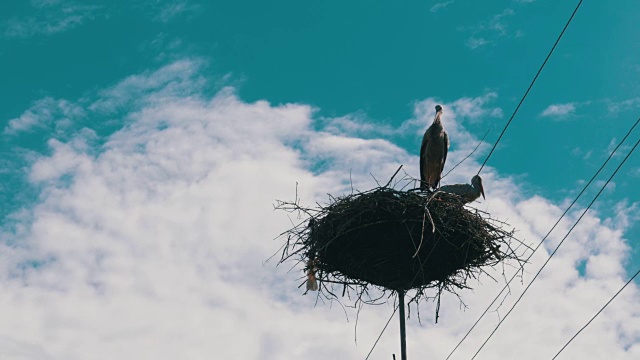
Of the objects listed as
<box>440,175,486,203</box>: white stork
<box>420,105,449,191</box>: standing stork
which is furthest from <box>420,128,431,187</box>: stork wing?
<box>440,175,486,203</box>: white stork

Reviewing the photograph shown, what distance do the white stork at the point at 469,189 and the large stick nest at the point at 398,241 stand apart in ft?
3.34

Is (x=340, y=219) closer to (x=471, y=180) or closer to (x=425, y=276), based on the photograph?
(x=425, y=276)

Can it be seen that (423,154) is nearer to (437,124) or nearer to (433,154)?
(433,154)

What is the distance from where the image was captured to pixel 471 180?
27.8 ft

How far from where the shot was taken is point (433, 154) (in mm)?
10055

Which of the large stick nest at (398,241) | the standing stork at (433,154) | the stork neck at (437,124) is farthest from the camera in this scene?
the stork neck at (437,124)

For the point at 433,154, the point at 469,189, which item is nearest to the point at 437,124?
the point at 433,154

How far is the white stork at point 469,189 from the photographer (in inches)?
316

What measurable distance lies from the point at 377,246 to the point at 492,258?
0.93 metres

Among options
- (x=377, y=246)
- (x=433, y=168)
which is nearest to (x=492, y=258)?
(x=377, y=246)

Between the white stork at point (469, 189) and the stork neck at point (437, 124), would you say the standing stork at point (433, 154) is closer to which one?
the stork neck at point (437, 124)

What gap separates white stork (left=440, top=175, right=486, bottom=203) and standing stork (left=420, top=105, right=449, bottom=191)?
5.02ft

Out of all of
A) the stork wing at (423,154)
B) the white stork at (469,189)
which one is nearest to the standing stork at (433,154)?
the stork wing at (423,154)

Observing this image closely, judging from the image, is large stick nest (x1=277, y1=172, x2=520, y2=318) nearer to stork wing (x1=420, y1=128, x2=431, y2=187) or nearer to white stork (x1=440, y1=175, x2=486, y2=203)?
white stork (x1=440, y1=175, x2=486, y2=203)
